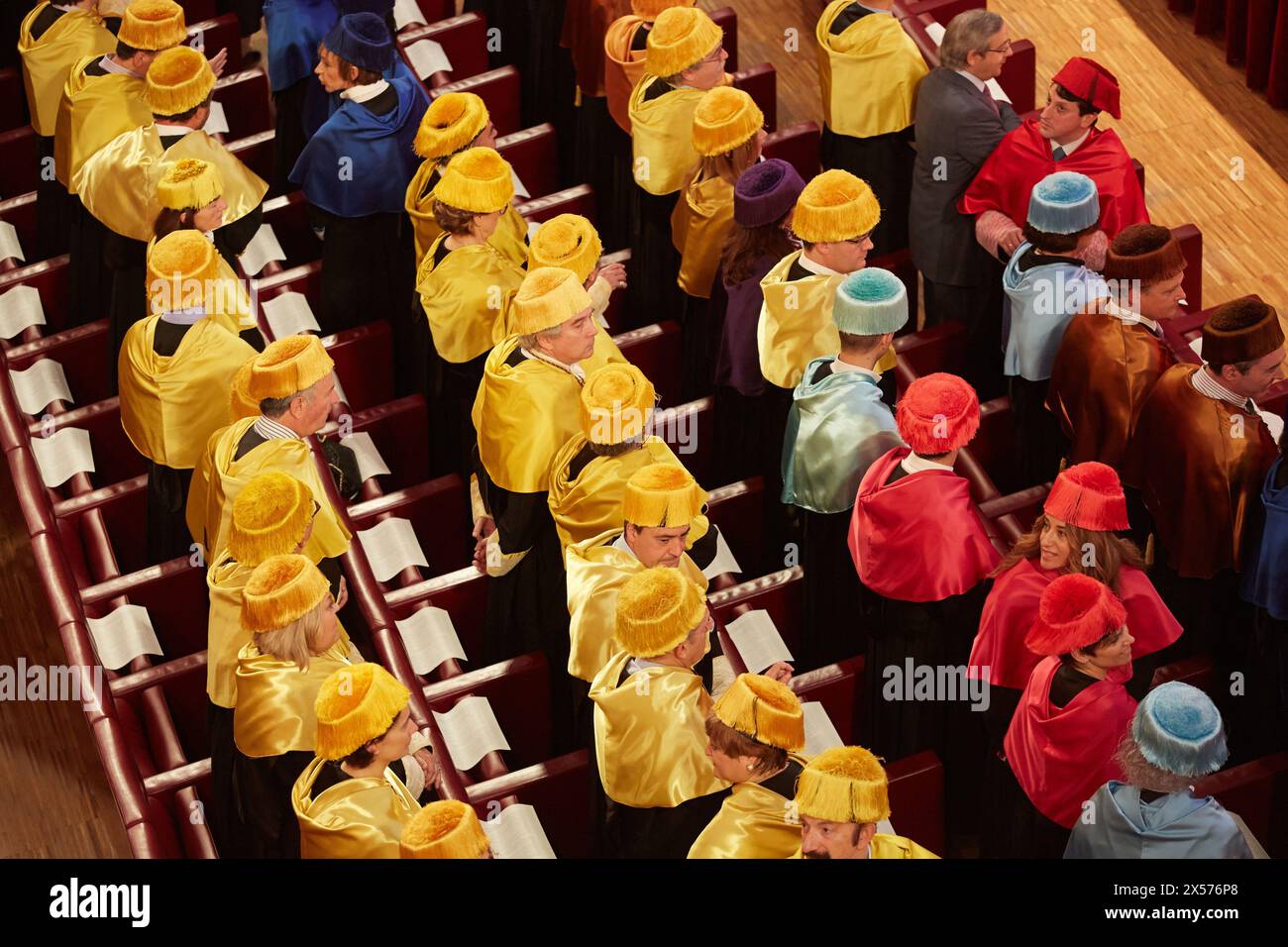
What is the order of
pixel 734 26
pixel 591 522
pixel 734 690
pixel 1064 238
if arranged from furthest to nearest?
pixel 734 26 < pixel 1064 238 < pixel 591 522 < pixel 734 690

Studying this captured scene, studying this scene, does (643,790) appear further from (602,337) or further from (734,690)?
(602,337)

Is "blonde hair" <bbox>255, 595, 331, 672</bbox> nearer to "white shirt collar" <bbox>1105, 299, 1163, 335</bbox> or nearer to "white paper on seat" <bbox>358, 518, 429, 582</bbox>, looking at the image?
"white paper on seat" <bbox>358, 518, 429, 582</bbox>

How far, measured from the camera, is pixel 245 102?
23.1 feet

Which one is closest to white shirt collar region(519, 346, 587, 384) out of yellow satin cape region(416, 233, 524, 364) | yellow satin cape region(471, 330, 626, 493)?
yellow satin cape region(471, 330, 626, 493)

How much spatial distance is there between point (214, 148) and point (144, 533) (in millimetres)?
1176

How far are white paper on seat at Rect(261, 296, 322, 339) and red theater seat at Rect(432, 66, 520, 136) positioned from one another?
0.94 m

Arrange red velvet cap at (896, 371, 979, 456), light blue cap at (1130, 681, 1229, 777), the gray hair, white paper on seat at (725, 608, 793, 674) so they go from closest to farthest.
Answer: light blue cap at (1130, 681, 1229, 777)
red velvet cap at (896, 371, 979, 456)
white paper on seat at (725, 608, 793, 674)
the gray hair

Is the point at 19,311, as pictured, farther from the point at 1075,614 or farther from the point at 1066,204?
the point at 1075,614

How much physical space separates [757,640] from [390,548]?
1.02 metres

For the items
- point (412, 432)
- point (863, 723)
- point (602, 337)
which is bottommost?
point (863, 723)

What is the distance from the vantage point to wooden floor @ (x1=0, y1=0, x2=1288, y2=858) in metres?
5.70
